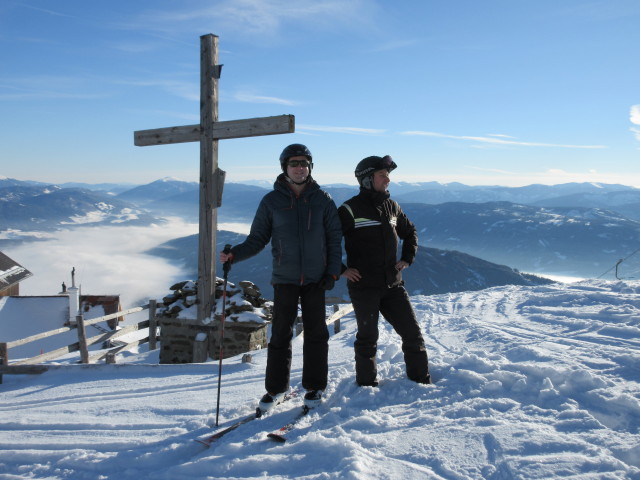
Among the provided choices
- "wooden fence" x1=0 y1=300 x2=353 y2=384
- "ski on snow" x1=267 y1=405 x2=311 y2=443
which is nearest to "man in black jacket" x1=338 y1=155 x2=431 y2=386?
"ski on snow" x1=267 y1=405 x2=311 y2=443

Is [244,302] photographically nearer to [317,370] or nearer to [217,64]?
[217,64]

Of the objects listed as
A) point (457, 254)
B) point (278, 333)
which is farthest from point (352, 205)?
point (457, 254)

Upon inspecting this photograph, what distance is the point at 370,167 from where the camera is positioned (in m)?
4.19

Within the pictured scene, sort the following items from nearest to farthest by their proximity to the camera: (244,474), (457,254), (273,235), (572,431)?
Answer: (244,474) < (572,431) < (273,235) < (457,254)

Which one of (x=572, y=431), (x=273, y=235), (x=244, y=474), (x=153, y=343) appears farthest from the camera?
(x=153, y=343)

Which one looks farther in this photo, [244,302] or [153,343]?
[153,343]

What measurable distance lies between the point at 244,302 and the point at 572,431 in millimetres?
6468

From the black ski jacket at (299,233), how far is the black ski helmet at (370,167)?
48 cm

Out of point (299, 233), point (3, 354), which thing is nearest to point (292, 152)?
point (299, 233)

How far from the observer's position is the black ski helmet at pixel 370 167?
4180 mm

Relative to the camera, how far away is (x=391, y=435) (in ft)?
10.9

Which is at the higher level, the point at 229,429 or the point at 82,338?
the point at 229,429

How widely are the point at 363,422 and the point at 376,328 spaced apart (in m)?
0.94

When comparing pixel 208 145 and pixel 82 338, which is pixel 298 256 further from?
pixel 82 338
